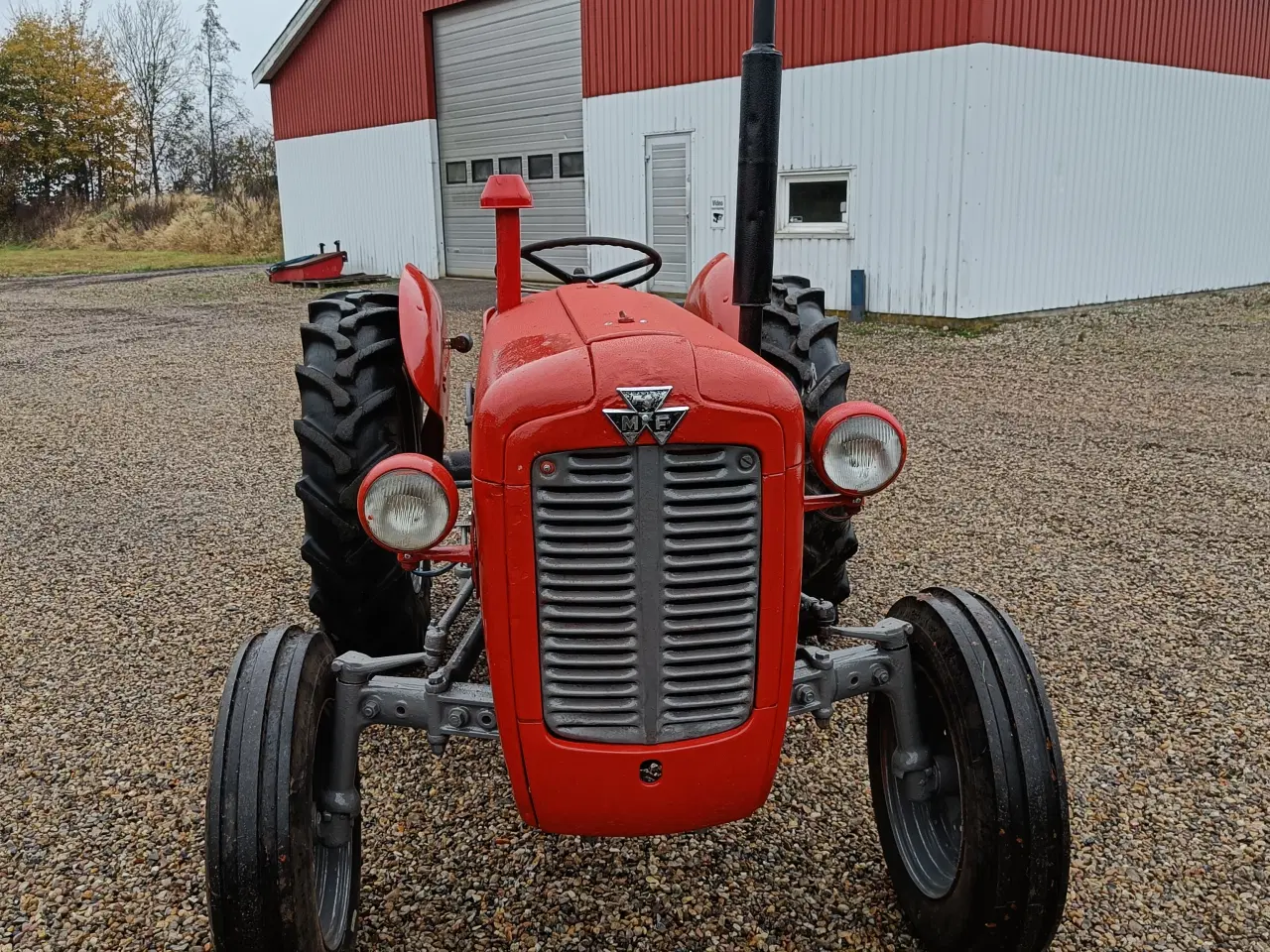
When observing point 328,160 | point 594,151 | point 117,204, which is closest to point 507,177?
point 594,151

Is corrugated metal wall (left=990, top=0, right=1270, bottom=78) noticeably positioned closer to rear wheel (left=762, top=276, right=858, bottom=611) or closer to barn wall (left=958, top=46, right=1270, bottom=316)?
barn wall (left=958, top=46, right=1270, bottom=316)

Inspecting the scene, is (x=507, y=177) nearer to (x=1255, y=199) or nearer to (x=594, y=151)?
(x=594, y=151)

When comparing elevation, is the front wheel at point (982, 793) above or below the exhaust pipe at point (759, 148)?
below

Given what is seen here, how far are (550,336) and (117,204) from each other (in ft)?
110

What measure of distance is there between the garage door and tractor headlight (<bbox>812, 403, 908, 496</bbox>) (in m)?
12.6

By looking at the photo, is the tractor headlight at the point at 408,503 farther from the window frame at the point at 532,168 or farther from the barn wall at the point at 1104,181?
the window frame at the point at 532,168

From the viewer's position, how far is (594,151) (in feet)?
44.4

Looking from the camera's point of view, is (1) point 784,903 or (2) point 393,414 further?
(2) point 393,414

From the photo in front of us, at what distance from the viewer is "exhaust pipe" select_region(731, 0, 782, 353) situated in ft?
6.53

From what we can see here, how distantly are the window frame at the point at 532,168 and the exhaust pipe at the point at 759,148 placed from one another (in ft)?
42.8

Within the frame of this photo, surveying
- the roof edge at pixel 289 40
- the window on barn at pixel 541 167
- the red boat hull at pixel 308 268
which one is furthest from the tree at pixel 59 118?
the window on barn at pixel 541 167

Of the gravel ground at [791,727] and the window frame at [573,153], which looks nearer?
the gravel ground at [791,727]

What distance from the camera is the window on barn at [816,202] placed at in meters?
10.9

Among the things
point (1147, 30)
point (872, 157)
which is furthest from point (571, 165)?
point (1147, 30)
